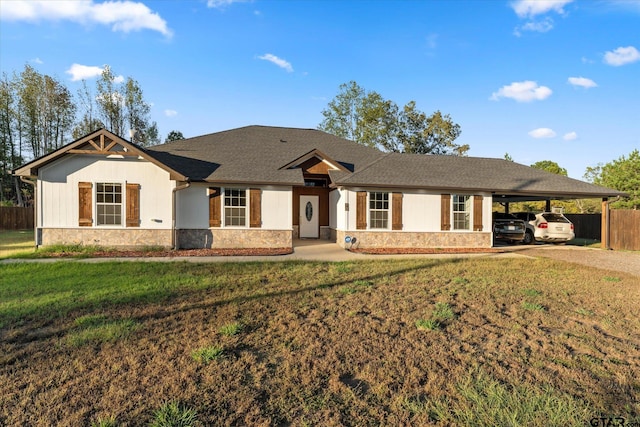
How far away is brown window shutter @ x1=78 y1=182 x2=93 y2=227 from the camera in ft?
40.6

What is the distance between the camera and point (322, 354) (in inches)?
163

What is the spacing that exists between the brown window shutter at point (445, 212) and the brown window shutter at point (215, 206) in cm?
942

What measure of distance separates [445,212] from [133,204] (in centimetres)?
1267

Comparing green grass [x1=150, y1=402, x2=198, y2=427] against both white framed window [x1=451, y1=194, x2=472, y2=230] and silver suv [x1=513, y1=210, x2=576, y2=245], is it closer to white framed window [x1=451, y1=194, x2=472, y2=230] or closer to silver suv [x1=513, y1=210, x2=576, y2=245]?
white framed window [x1=451, y1=194, x2=472, y2=230]

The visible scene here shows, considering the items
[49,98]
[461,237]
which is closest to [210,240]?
[461,237]

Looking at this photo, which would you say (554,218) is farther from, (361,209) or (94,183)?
(94,183)

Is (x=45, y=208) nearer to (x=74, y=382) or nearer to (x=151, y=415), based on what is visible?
(x=74, y=382)

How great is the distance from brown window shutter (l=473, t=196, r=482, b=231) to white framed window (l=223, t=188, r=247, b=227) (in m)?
9.99

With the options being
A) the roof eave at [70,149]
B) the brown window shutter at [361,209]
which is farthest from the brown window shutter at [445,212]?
the roof eave at [70,149]

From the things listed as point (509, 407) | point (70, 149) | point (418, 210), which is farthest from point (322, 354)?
point (70, 149)

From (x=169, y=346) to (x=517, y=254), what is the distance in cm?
1312

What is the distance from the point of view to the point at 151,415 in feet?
9.53

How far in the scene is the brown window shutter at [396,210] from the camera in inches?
562

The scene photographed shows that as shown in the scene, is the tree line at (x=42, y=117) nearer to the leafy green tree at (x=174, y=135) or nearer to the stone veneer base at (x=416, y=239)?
the leafy green tree at (x=174, y=135)
